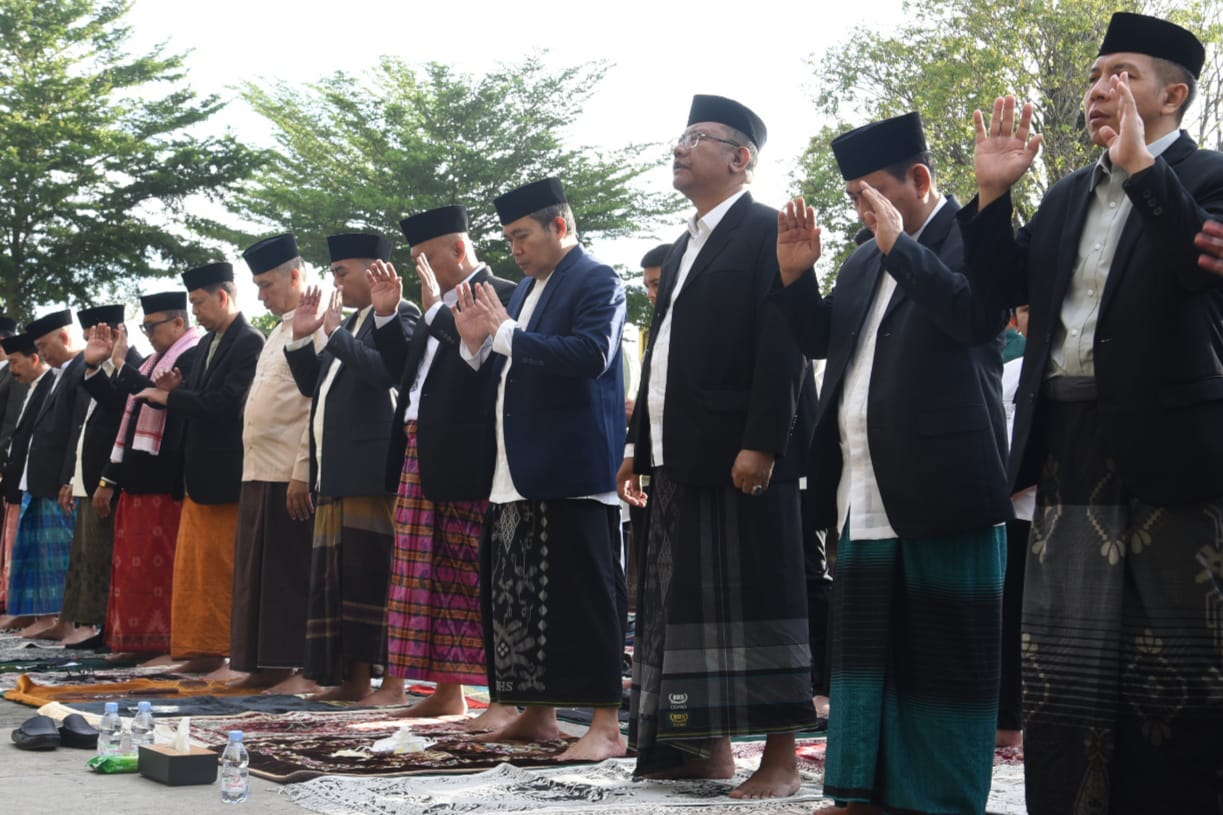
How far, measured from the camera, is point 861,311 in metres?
4.36

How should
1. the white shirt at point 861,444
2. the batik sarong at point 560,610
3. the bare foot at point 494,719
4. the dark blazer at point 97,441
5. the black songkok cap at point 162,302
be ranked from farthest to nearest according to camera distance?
the dark blazer at point 97,441
the black songkok cap at point 162,302
the bare foot at point 494,719
the batik sarong at point 560,610
the white shirt at point 861,444

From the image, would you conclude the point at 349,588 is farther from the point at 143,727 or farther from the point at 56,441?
the point at 56,441

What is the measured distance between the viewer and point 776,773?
4.70 m

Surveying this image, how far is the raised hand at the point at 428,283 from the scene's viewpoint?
6.43 m

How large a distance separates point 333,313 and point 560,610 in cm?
231

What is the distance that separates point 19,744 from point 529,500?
6.66ft

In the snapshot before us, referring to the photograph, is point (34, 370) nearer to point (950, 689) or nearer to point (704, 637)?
point (704, 637)

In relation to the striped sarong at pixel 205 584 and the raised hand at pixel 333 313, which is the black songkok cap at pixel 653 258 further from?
the striped sarong at pixel 205 584

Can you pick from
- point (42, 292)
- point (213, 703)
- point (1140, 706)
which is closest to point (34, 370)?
point (213, 703)

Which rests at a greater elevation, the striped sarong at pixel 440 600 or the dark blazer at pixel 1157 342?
the dark blazer at pixel 1157 342

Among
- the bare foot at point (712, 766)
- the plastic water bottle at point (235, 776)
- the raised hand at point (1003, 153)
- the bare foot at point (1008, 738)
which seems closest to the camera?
the raised hand at point (1003, 153)

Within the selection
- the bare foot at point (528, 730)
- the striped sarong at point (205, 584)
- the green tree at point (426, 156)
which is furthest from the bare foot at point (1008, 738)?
the green tree at point (426, 156)

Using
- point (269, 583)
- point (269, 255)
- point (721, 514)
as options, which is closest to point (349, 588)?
point (269, 583)

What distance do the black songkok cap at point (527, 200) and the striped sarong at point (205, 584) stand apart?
3019 mm
